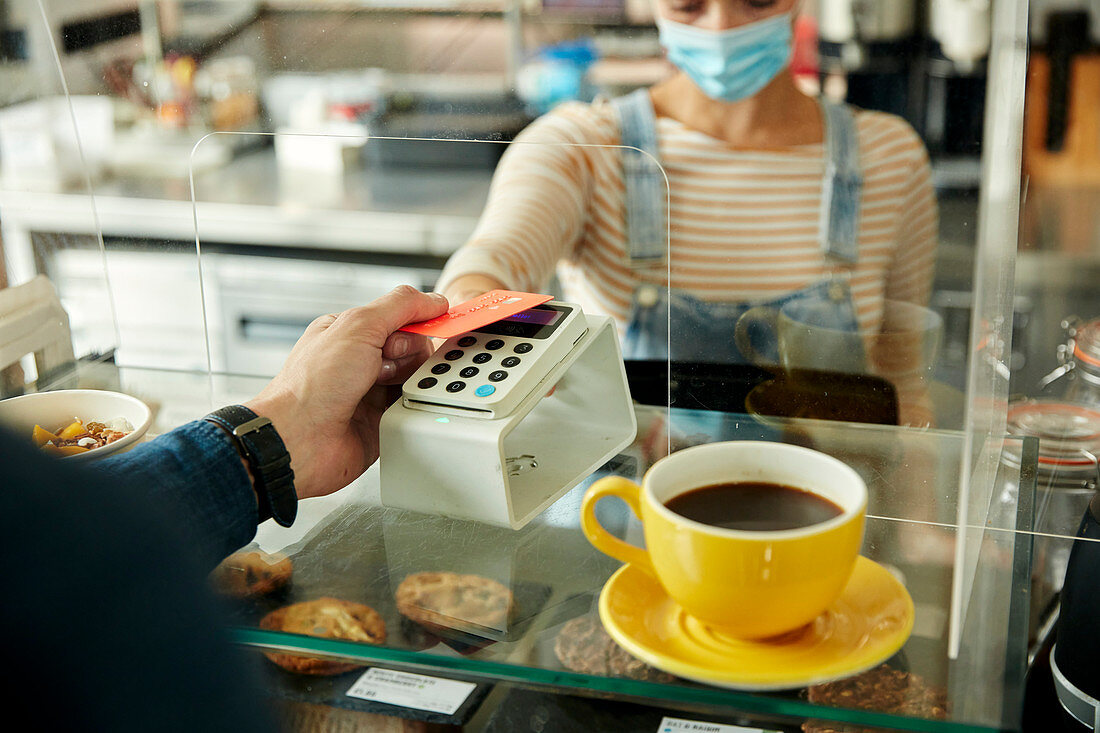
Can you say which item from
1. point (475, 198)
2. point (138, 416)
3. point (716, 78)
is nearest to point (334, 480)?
point (138, 416)

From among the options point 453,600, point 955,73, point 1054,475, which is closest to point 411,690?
point 453,600

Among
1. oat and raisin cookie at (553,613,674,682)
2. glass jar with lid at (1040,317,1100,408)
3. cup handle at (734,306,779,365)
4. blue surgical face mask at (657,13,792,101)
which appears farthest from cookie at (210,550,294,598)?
blue surgical face mask at (657,13,792,101)

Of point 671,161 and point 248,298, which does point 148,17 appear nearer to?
point 248,298

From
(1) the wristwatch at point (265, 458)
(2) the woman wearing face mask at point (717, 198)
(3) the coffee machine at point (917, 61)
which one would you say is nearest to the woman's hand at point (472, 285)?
(2) the woman wearing face mask at point (717, 198)

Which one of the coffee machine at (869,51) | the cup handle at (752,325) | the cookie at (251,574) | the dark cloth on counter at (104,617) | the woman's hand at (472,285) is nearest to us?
the dark cloth on counter at (104,617)

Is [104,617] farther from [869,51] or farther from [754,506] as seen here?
[869,51]

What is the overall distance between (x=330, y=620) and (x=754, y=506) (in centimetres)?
21

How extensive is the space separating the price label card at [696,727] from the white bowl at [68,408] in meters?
0.40

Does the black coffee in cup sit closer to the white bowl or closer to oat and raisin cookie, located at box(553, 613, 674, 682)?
oat and raisin cookie, located at box(553, 613, 674, 682)

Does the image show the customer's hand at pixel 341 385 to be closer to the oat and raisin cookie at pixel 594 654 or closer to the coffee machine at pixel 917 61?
the oat and raisin cookie at pixel 594 654

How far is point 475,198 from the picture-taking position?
203 cm

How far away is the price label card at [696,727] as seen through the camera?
53 cm

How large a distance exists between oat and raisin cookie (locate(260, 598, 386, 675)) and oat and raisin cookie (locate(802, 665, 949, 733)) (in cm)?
21

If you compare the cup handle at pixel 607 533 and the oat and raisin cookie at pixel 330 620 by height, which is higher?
the cup handle at pixel 607 533
